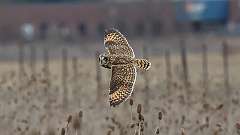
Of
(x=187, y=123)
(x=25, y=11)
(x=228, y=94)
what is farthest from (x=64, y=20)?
(x=187, y=123)

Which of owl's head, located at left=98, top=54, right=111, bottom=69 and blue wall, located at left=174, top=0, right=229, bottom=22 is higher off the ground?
blue wall, located at left=174, top=0, right=229, bottom=22

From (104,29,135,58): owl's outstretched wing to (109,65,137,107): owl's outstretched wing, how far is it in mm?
132

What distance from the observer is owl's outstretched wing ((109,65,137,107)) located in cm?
550

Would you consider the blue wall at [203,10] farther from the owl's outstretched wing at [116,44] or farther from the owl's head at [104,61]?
the owl's head at [104,61]

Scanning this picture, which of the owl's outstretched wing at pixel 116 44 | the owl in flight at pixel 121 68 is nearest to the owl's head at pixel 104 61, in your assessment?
the owl in flight at pixel 121 68

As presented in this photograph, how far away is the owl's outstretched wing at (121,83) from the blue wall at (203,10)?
6272 centimetres

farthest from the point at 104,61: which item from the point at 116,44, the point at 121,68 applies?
the point at 116,44

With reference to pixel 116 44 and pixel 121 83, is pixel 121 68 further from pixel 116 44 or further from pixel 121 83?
pixel 116 44

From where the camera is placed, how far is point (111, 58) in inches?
221

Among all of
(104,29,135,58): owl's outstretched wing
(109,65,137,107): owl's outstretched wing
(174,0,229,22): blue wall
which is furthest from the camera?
(174,0,229,22): blue wall

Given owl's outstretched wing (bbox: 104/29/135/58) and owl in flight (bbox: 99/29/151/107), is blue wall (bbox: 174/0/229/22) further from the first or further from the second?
owl in flight (bbox: 99/29/151/107)

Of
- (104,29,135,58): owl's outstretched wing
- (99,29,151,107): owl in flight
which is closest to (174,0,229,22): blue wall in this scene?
(104,29,135,58): owl's outstretched wing

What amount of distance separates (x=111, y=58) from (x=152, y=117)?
258 cm

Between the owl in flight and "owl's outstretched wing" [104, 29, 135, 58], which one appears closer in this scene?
the owl in flight
